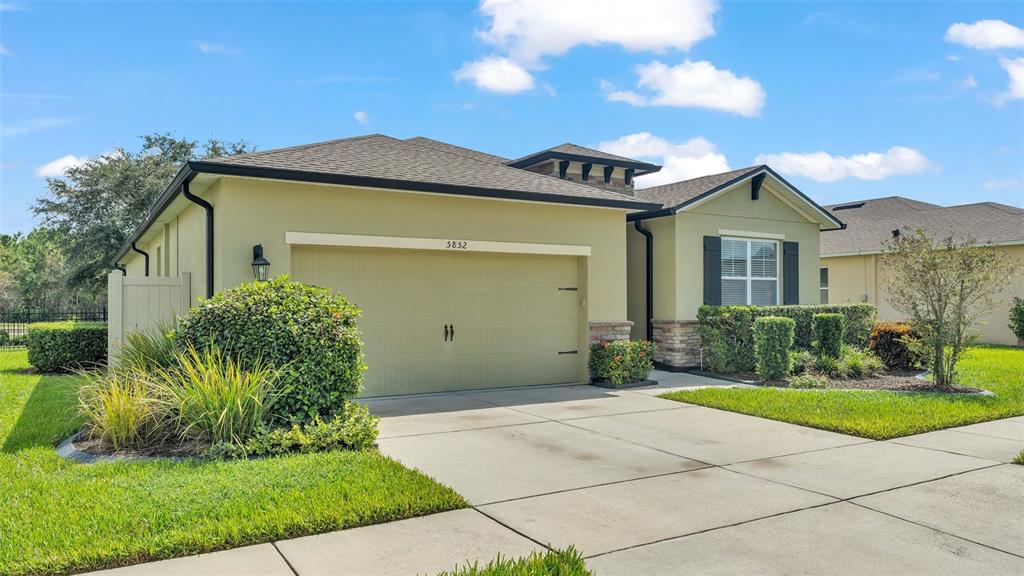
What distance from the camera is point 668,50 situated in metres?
13.1

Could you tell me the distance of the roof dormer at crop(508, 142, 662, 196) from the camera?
16547mm

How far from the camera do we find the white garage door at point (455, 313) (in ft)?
33.0

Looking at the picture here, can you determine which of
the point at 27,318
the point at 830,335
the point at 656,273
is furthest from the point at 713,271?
the point at 27,318

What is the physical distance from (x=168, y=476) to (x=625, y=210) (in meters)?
8.61

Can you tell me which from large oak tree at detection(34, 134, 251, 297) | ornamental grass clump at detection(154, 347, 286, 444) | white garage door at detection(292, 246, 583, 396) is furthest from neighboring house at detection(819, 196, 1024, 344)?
large oak tree at detection(34, 134, 251, 297)

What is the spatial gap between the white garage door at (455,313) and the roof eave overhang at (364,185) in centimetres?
103

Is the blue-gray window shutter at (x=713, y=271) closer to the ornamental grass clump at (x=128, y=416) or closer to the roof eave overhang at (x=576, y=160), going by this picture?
the roof eave overhang at (x=576, y=160)

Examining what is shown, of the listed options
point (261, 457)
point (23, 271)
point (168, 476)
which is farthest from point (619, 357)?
point (23, 271)

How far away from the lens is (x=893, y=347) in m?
13.9

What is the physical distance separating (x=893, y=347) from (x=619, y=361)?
252 inches

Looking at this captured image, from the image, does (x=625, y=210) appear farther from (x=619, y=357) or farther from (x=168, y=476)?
(x=168, y=476)

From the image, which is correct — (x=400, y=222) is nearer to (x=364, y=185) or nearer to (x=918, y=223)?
(x=364, y=185)

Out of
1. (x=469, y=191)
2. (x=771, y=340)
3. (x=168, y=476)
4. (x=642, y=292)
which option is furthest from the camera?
(x=642, y=292)

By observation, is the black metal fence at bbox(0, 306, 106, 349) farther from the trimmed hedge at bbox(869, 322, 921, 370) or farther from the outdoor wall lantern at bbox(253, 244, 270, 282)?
the trimmed hedge at bbox(869, 322, 921, 370)
